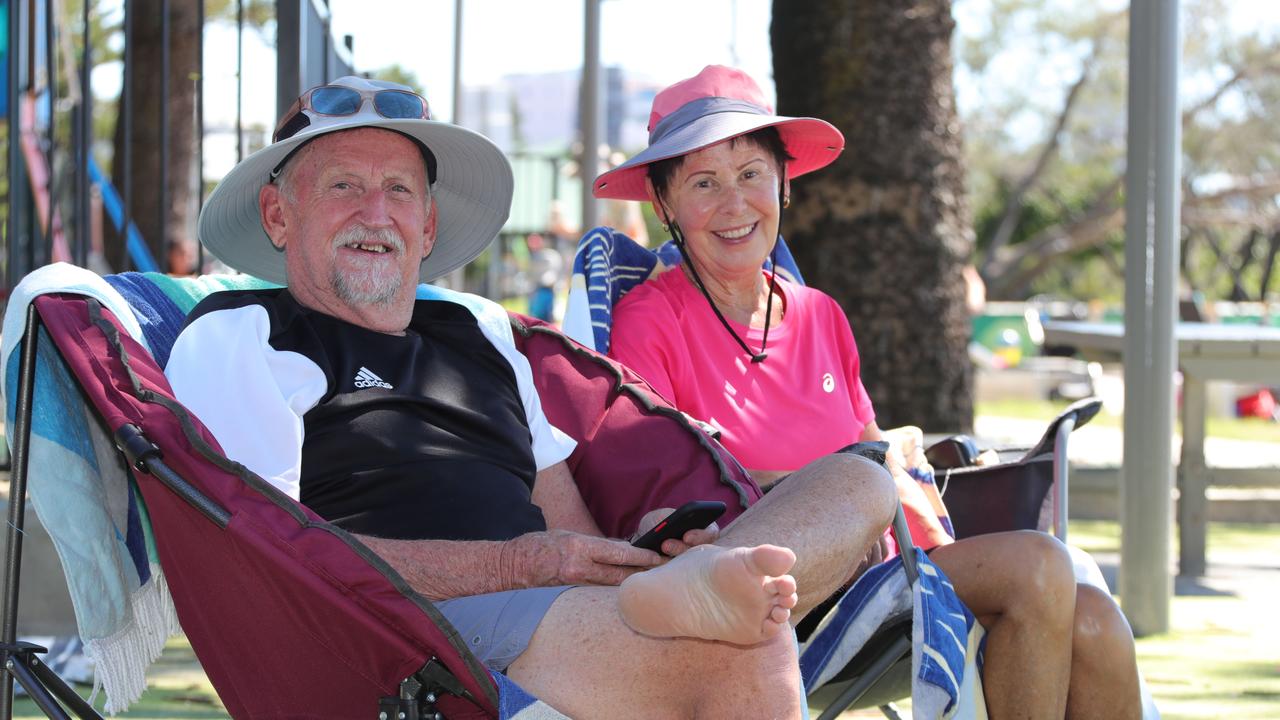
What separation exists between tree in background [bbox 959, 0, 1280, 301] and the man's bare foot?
21507 mm

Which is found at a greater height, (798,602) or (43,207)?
(43,207)

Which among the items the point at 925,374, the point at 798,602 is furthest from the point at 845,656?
the point at 925,374

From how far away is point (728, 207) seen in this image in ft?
10.9

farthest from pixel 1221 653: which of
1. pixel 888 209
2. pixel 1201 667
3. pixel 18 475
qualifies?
pixel 18 475

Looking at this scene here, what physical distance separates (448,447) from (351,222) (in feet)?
1.60

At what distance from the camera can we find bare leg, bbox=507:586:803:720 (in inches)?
78.2

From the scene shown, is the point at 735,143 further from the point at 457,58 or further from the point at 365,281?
the point at 457,58

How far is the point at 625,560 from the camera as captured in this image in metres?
2.18

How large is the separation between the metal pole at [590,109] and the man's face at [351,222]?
5.34 meters

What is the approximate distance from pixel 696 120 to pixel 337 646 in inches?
68.2

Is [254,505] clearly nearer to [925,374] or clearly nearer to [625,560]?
[625,560]

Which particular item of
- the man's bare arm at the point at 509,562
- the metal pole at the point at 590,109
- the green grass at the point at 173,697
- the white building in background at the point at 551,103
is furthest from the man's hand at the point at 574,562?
the white building in background at the point at 551,103

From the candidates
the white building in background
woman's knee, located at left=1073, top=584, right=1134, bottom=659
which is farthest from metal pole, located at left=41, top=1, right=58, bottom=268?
the white building in background

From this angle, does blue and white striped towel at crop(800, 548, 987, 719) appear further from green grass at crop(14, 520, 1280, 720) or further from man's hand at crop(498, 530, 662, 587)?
green grass at crop(14, 520, 1280, 720)
